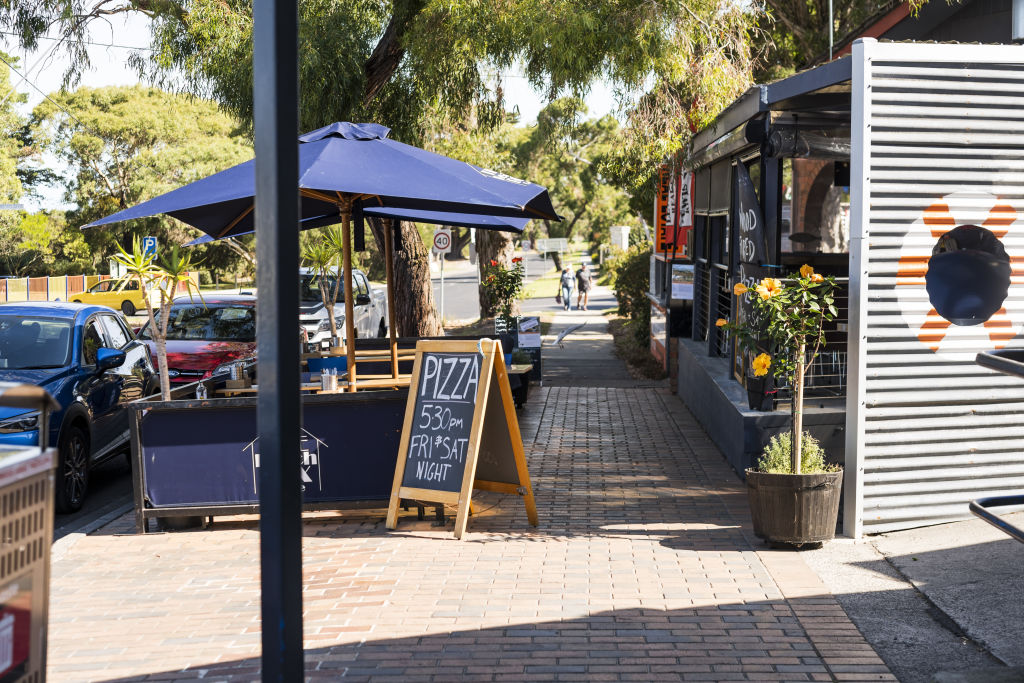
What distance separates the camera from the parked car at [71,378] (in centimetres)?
851

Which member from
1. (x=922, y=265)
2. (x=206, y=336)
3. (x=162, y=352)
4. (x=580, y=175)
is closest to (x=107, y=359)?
(x=162, y=352)

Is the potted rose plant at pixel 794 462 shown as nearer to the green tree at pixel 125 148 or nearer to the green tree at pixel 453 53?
the green tree at pixel 453 53

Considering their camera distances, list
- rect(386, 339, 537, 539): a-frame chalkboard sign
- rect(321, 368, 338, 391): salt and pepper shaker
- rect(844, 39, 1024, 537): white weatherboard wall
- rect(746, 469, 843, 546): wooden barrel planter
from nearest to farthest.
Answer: rect(746, 469, 843, 546): wooden barrel planter → rect(844, 39, 1024, 537): white weatherboard wall → rect(386, 339, 537, 539): a-frame chalkboard sign → rect(321, 368, 338, 391): salt and pepper shaker

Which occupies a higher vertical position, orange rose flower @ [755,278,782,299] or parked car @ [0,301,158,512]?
orange rose flower @ [755,278,782,299]

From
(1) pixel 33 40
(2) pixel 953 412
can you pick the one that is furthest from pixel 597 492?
(1) pixel 33 40

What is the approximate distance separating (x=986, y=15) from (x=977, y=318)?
605cm

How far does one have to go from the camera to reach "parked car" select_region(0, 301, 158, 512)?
8508mm

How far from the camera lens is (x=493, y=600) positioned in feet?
18.8

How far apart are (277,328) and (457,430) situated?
4.68 m

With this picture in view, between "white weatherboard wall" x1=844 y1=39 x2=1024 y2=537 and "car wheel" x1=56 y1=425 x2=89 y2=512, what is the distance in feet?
20.3

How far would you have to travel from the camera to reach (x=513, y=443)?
7.40m

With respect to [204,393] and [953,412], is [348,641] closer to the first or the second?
[204,393]

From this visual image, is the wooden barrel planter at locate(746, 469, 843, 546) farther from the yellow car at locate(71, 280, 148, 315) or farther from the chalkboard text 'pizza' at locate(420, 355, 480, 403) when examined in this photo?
the yellow car at locate(71, 280, 148, 315)

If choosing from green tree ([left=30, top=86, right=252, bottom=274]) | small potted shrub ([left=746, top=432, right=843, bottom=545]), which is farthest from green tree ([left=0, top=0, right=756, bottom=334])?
green tree ([left=30, top=86, right=252, bottom=274])
